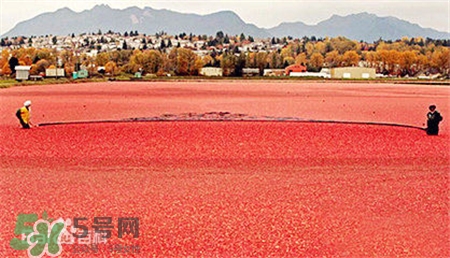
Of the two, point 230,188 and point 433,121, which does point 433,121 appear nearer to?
point 433,121

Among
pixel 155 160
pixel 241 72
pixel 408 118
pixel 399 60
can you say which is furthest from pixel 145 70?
pixel 155 160

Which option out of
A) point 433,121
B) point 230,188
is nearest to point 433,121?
point 433,121

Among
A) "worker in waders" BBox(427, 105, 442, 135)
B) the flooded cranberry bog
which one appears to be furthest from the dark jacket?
the flooded cranberry bog

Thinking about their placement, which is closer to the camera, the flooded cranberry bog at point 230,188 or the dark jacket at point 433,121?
the flooded cranberry bog at point 230,188

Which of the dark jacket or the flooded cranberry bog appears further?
the dark jacket

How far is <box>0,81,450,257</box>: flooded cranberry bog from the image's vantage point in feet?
26.5

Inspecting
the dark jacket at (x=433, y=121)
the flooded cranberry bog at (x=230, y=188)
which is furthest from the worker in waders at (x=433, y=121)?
the flooded cranberry bog at (x=230, y=188)

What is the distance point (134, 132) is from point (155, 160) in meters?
5.34

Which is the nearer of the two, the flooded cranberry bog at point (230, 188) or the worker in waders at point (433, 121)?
the flooded cranberry bog at point (230, 188)

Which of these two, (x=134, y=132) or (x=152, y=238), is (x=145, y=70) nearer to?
(x=134, y=132)

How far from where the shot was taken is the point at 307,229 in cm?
869

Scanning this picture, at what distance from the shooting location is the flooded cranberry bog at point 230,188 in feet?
26.5

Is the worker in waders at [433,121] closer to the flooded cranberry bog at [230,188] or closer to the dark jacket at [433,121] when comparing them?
the dark jacket at [433,121]

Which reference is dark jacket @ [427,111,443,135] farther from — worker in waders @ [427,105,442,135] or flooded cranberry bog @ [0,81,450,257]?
flooded cranberry bog @ [0,81,450,257]
